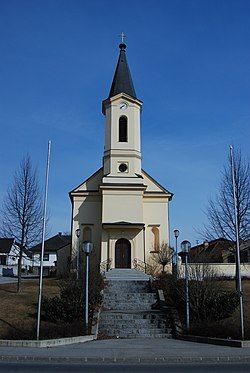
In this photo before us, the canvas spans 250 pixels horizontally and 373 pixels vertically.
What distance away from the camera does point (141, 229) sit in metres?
39.5

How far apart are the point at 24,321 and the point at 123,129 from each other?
86.5 feet

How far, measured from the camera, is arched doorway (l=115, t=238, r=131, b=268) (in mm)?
39250

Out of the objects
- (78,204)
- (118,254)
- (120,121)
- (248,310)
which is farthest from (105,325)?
(120,121)

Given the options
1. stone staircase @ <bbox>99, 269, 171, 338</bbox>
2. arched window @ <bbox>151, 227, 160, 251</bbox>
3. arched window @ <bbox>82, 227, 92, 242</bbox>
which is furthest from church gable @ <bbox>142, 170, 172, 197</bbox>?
stone staircase @ <bbox>99, 269, 171, 338</bbox>

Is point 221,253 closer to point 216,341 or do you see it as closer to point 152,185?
point 152,185

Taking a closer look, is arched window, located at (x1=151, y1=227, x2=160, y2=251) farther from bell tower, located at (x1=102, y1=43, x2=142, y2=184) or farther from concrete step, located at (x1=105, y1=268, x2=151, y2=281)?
bell tower, located at (x1=102, y1=43, x2=142, y2=184)

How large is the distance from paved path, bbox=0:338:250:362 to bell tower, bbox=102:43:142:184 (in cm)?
2523

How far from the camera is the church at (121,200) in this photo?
39250mm

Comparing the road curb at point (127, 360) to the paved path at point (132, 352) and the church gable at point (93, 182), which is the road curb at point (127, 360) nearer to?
the paved path at point (132, 352)

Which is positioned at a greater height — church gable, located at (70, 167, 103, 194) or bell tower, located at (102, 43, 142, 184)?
bell tower, located at (102, 43, 142, 184)

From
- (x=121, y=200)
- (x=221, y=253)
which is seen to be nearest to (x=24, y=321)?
(x=121, y=200)

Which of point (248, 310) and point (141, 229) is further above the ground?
point (141, 229)

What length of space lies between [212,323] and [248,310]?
136 inches

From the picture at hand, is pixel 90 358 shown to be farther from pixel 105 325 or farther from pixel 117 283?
pixel 117 283
